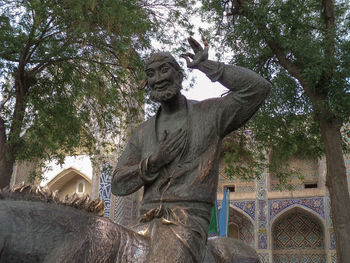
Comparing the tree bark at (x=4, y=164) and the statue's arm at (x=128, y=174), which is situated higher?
the tree bark at (x=4, y=164)

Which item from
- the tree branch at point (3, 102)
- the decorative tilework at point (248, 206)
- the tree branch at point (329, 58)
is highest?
the tree branch at point (329, 58)

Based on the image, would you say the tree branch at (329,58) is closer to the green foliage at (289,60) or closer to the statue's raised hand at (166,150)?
the green foliage at (289,60)

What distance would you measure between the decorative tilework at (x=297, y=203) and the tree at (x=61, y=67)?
7767mm

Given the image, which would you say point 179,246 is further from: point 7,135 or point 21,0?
point 21,0

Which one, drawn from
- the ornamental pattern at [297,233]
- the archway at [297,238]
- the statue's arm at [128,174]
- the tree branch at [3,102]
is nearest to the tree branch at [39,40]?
the tree branch at [3,102]

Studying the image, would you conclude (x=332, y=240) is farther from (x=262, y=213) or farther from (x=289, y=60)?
(x=289, y=60)

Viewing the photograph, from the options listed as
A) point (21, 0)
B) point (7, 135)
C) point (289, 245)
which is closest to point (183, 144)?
point (7, 135)

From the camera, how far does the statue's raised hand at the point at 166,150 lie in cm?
205

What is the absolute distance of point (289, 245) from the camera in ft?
49.9

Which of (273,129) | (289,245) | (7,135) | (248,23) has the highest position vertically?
(248,23)

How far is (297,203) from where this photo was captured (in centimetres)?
1462

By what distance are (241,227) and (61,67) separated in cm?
998

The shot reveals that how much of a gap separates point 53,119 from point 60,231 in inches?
284

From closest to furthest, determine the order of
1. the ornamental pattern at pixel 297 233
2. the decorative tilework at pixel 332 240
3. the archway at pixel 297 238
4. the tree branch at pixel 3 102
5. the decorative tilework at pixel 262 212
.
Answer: the tree branch at pixel 3 102 < the decorative tilework at pixel 332 240 < the decorative tilework at pixel 262 212 < the archway at pixel 297 238 < the ornamental pattern at pixel 297 233
